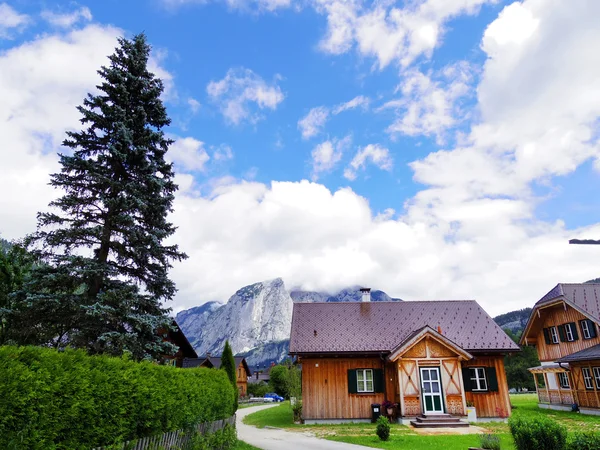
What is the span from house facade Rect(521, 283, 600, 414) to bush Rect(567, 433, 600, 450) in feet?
56.1

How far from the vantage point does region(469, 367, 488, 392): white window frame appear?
22.1 meters

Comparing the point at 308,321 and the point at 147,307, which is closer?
the point at 147,307

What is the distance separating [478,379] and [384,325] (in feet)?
19.7

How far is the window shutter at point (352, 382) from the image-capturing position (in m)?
22.1

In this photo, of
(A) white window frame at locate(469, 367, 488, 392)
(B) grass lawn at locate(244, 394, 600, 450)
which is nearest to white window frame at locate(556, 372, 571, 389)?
(B) grass lawn at locate(244, 394, 600, 450)

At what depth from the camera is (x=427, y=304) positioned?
27.4 meters

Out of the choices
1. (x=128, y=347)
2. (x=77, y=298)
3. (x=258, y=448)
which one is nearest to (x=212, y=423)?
(x=258, y=448)

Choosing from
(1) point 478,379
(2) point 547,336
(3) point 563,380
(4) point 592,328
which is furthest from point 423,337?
(2) point 547,336

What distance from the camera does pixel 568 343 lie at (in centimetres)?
2723

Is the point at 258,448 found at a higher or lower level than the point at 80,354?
lower

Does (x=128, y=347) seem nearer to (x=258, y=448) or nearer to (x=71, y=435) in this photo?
(x=258, y=448)

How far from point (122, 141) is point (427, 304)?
22262 mm

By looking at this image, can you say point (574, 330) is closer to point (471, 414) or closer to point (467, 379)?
point (467, 379)

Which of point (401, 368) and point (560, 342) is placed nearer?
point (401, 368)
